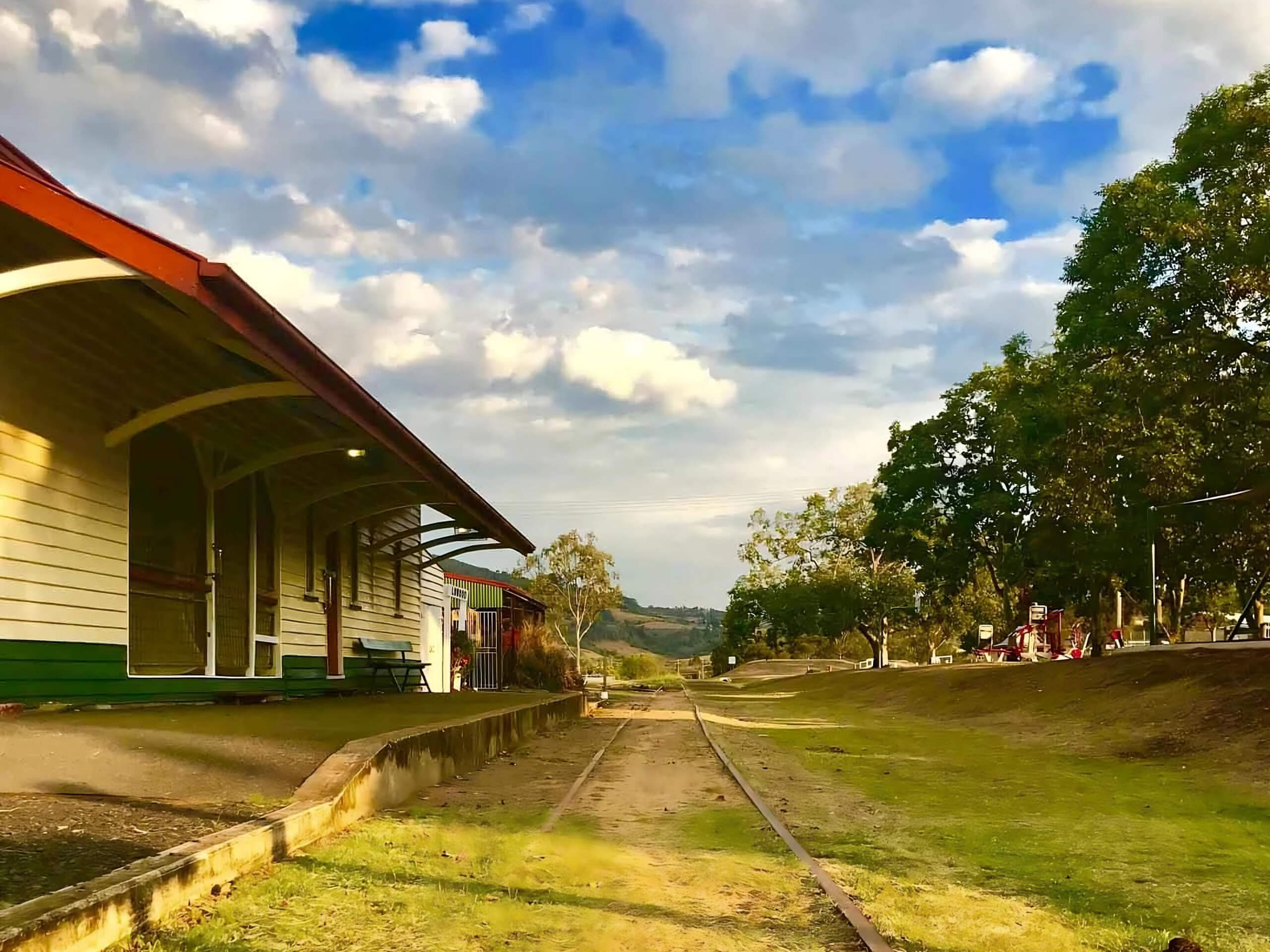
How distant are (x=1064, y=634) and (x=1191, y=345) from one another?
29.9 metres

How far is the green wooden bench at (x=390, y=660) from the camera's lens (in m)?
18.7

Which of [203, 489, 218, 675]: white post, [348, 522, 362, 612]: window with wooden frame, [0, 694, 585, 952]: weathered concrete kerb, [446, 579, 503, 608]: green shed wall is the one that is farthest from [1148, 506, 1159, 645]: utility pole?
[446, 579, 503, 608]: green shed wall

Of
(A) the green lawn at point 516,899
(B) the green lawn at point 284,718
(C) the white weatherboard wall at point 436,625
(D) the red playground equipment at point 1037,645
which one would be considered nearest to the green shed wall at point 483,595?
(C) the white weatherboard wall at point 436,625

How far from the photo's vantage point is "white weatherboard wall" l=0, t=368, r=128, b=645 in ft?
28.5

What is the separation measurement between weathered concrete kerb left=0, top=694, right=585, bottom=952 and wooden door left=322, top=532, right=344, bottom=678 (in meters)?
7.35

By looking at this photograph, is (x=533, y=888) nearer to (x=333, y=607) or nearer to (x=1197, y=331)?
(x=333, y=607)

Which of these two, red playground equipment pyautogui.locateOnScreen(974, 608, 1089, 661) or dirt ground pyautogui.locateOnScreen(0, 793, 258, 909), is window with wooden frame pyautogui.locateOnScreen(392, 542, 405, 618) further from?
red playground equipment pyautogui.locateOnScreen(974, 608, 1089, 661)

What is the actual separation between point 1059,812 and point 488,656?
25.7 m

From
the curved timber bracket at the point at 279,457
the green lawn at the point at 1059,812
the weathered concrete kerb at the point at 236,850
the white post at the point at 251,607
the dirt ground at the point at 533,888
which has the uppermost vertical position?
the curved timber bracket at the point at 279,457

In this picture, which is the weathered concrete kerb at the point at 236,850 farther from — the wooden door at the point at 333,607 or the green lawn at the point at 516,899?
the wooden door at the point at 333,607

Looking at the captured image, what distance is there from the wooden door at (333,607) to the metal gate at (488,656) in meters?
12.5

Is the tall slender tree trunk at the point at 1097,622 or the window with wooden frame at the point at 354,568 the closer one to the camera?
the window with wooden frame at the point at 354,568

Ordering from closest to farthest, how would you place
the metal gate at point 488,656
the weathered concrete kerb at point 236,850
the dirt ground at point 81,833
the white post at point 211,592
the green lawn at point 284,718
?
1. the weathered concrete kerb at point 236,850
2. the dirt ground at point 81,833
3. the green lawn at point 284,718
4. the white post at point 211,592
5. the metal gate at point 488,656

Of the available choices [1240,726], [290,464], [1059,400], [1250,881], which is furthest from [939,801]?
[1059,400]
